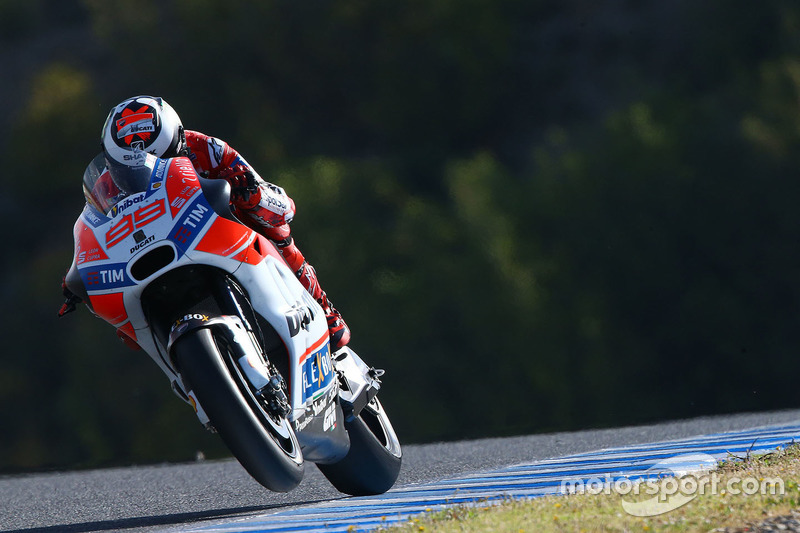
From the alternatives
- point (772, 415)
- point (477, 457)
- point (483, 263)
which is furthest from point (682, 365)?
point (477, 457)

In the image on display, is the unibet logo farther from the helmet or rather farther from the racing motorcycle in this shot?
the helmet

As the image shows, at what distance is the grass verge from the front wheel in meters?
1.06

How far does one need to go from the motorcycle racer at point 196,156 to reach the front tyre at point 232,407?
681 millimetres

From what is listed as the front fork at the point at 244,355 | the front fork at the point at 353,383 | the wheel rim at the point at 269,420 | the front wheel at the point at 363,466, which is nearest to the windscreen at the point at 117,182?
the front fork at the point at 244,355

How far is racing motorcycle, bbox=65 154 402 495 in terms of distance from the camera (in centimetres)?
363

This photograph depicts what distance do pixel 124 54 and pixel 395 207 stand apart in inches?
304

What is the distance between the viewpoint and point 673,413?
56.6 ft

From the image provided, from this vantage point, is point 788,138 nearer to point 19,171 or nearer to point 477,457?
point 477,457

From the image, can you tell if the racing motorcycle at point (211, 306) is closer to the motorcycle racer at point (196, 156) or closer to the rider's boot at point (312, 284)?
the motorcycle racer at point (196, 156)

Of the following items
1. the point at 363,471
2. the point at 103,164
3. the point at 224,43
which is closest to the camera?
the point at 103,164

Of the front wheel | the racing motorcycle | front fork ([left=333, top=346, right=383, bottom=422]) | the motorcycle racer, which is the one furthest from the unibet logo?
the front wheel

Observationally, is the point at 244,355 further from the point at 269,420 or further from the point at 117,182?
the point at 117,182

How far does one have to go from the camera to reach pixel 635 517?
3.20 meters

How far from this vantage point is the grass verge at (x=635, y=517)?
10.1ft
